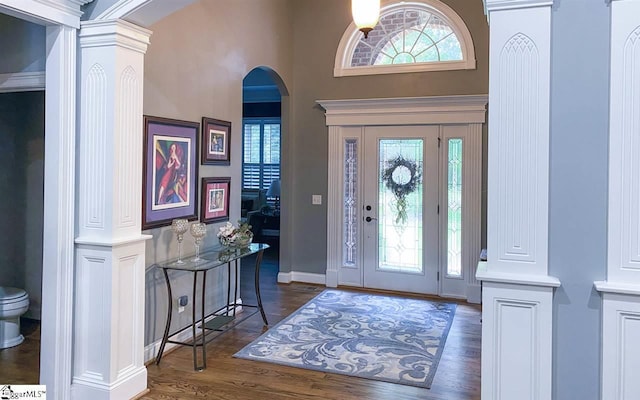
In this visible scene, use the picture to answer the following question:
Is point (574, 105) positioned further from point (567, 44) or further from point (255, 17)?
point (255, 17)

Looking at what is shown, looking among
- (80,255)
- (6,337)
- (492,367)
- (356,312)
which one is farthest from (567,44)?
(6,337)

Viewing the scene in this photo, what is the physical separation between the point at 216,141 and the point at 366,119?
2159 mm

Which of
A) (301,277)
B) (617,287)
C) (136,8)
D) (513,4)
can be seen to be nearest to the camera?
(617,287)

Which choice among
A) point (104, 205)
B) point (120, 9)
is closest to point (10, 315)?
point (104, 205)

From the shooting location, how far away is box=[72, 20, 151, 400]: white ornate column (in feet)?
9.17

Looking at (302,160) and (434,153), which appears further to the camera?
(302,160)

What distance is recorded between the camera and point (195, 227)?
384cm

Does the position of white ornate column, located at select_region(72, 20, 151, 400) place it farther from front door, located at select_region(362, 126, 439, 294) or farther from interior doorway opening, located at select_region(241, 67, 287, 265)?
interior doorway opening, located at select_region(241, 67, 287, 265)

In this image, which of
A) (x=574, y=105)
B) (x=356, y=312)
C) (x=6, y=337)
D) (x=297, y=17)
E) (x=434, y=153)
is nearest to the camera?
(x=574, y=105)

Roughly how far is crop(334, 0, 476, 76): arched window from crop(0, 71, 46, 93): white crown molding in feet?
11.7

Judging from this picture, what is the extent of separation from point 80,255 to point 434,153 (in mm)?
4040

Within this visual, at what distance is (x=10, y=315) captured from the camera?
3789mm

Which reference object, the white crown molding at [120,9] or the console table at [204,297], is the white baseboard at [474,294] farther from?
the white crown molding at [120,9]

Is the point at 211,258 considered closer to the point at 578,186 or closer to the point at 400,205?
the point at 400,205
